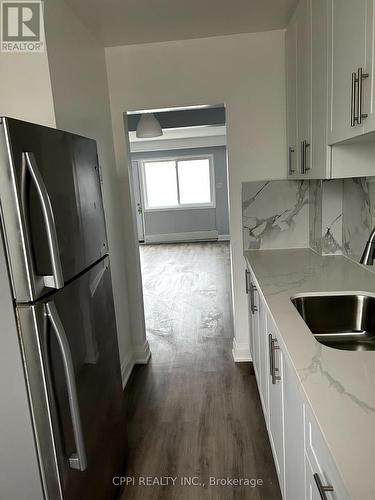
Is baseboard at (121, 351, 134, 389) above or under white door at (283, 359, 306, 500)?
under

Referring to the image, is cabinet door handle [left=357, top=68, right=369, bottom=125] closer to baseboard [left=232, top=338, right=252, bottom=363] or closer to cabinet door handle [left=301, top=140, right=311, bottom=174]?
cabinet door handle [left=301, top=140, right=311, bottom=174]

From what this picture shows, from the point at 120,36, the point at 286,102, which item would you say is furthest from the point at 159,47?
the point at 286,102

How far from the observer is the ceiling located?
2068 mm

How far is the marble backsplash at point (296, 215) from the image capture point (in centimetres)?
243

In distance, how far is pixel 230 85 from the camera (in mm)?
2643

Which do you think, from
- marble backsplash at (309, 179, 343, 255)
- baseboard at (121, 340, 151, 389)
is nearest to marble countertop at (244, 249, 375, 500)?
marble backsplash at (309, 179, 343, 255)

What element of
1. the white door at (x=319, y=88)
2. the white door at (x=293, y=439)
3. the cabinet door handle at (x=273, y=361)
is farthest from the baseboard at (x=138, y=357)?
the white door at (x=319, y=88)

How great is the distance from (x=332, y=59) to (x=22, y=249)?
1.40 m

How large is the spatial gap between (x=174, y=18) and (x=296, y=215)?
1527mm

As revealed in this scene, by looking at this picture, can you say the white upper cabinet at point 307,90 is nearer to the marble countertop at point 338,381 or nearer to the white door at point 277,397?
the marble countertop at point 338,381

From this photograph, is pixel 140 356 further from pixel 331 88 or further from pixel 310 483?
pixel 331 88

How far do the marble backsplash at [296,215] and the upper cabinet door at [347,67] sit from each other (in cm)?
92

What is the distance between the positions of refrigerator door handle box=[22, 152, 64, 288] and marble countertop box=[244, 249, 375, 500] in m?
0.78

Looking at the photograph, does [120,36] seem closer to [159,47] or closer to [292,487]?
[159,47]
